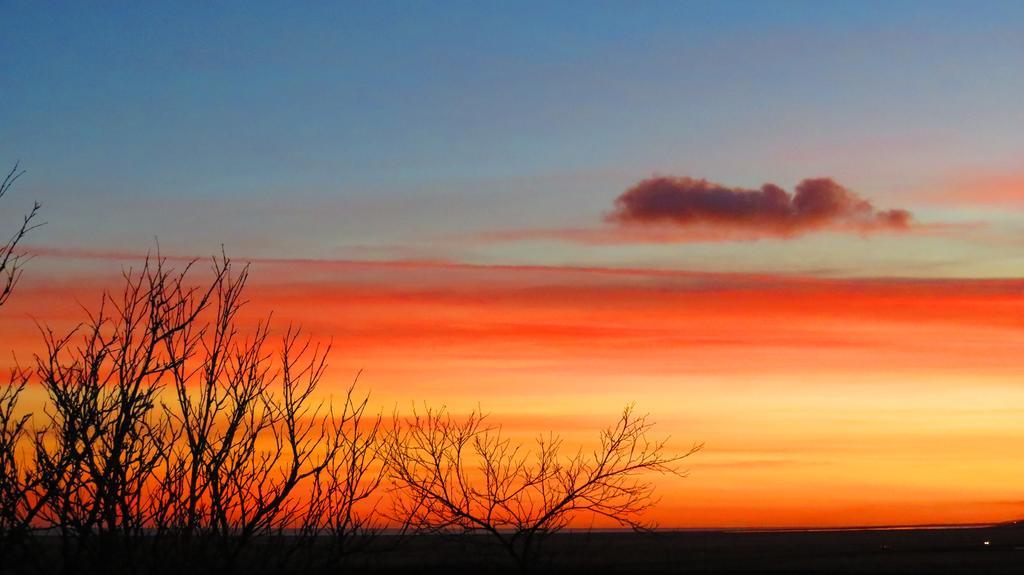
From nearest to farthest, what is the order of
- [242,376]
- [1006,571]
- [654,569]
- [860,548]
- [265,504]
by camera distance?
[265,504] < [242,376] < [1006,571] < [654,569] < [860,548]

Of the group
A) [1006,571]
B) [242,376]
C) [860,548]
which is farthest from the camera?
[860,548]

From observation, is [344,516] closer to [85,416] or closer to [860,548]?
[85,416]

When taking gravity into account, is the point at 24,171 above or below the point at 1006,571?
above

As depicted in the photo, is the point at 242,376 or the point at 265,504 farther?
the point at 242,376

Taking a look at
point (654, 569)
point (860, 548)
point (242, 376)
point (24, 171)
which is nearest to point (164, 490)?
point (242, 376)

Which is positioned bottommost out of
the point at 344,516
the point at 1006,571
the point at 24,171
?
the point at 1006,571

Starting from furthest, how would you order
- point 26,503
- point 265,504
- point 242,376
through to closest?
point 242,376, point 265,504, point 26,503

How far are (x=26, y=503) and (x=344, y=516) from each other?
330 cm

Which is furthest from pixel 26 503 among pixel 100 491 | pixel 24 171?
pixel 24 171

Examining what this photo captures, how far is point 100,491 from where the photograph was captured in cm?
991

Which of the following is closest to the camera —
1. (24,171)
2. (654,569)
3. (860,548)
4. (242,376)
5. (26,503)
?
(26,503)

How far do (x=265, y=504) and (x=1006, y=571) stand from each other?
5463cm

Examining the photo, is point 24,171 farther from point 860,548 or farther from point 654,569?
point 860,548

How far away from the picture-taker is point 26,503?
9875 millimetres
